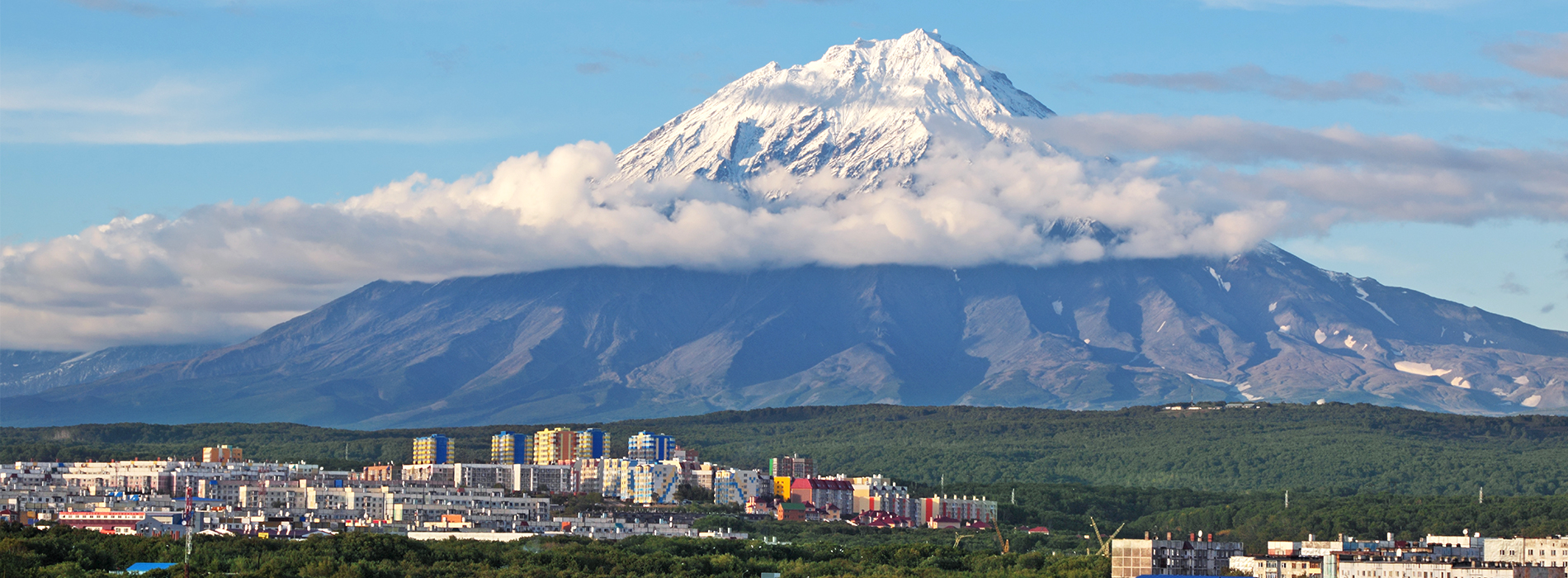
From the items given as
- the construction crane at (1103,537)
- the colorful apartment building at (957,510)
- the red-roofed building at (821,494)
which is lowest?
the construction crane at (1103,537)

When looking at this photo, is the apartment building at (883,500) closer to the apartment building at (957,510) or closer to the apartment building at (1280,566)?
the apartment building at (957,510)

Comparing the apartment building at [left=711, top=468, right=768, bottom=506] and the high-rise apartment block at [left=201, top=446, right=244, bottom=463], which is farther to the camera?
the high-rise apartment block at [left=201, top=446, right=244, bottom=463]

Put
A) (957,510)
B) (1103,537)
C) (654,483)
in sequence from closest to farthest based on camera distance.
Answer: (1103,537) < (957,510) < (654,483)

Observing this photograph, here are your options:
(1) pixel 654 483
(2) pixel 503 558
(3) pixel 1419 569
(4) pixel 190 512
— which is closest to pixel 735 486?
(1) pixel 654 483

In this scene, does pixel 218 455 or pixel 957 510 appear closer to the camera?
pixel 957 510

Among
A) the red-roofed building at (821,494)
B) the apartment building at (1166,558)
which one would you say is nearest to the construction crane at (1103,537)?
the apartment building at (1166,558)

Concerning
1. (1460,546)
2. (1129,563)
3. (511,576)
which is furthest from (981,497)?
(511,576)

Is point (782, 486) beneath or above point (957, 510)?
above

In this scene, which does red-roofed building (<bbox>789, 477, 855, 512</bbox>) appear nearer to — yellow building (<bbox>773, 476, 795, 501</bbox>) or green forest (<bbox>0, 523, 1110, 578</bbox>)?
yellow building (<bbox>773, 476, 795, 501</bbox>)

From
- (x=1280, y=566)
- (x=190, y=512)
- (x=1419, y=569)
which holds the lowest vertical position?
(x=1280, y=566)

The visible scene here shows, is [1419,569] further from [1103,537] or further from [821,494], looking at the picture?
[821,494]

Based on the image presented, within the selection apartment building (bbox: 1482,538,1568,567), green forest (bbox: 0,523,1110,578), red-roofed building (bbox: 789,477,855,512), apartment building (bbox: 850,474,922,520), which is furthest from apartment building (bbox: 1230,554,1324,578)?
red-roofed building (bbox: 789,477,855,512)

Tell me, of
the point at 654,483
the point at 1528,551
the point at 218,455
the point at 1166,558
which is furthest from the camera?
the point at 218,455

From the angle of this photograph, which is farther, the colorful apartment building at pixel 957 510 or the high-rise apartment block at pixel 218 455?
the high-rise apartment block at pixel 218 455
